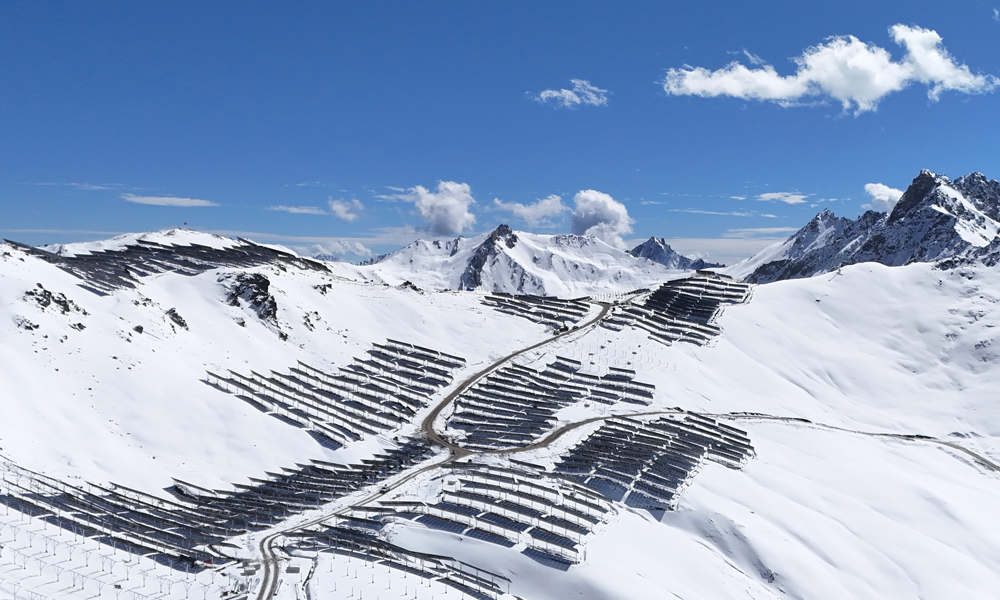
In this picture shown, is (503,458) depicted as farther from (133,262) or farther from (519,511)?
(133,262)

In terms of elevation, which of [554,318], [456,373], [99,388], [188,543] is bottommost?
[188,543]

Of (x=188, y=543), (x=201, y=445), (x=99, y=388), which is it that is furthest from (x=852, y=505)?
(x=99, y=388)

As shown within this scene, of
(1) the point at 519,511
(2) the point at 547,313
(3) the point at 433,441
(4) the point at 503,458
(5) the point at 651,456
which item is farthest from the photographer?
(2) the point at 547,313

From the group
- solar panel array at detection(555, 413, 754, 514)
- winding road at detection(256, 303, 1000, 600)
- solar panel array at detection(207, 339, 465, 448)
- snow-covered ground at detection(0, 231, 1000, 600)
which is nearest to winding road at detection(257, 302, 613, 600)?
winding road at detection(256, 303, 1000, 600)

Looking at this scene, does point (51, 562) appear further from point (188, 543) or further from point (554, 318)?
point (554, 318)

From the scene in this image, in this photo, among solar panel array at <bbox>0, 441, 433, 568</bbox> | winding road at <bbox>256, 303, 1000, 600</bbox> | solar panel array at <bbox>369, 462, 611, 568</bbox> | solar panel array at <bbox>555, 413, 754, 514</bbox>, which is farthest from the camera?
Answer: solar panel array at <bbox>555, 413, 754, 514</bbox>

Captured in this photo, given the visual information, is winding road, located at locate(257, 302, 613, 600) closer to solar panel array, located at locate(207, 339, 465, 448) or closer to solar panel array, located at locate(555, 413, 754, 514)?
solar panel array, located at locate(207, 339, 465, 448)

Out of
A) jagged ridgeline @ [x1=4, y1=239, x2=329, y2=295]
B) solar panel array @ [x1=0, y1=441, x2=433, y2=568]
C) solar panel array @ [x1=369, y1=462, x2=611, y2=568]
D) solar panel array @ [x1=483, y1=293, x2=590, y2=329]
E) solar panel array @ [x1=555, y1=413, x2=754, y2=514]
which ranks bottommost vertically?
solar panel array @ [x1=0, y1=441, x2=433, y2=568]

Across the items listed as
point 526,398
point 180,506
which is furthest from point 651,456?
point 180,506
